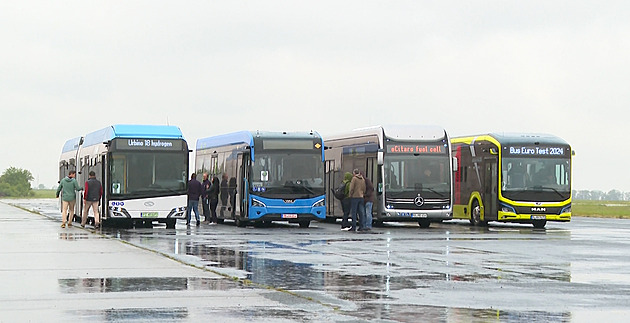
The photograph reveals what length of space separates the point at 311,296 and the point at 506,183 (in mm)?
24045

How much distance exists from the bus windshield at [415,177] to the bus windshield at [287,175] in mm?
2211

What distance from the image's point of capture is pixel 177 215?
32.4 meters

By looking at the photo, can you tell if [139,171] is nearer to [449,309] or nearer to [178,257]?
[178,257]

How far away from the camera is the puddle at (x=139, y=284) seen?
42.9 feet

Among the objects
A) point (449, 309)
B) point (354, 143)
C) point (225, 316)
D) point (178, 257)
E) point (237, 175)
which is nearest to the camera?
point (225, 316)

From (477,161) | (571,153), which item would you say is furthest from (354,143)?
(571,153)

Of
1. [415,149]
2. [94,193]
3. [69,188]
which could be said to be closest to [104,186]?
[94,193]

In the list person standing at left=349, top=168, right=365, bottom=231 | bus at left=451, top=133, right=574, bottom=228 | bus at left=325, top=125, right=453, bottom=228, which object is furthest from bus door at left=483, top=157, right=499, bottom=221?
person standing at left=349, top=168, right=365, bottom=231

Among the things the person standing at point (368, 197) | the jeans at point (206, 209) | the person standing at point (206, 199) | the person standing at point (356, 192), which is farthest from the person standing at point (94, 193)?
the person standing at point (368, 197)

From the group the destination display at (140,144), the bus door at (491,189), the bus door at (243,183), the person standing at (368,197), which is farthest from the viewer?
the bus door at (491,189)

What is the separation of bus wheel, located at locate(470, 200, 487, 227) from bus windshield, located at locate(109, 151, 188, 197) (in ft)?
33.5

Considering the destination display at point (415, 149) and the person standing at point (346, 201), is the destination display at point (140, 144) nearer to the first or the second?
the person standing at point (346, 201)

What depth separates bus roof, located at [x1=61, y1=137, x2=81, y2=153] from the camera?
137 feet

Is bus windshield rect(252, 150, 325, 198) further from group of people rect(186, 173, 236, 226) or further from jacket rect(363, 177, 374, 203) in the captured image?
jacket rect(363, 177, 374, 203)
